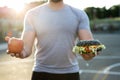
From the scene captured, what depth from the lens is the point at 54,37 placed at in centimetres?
423

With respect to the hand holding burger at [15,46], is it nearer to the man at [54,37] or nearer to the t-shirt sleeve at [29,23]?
the man at [54,37]

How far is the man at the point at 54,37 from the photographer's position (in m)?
4.25

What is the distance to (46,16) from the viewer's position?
14.2 feet

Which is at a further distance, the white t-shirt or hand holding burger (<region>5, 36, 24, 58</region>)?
the white t-shirt

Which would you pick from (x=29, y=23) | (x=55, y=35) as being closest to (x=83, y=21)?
(x=55, y=35)

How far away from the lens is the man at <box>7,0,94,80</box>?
425 cm

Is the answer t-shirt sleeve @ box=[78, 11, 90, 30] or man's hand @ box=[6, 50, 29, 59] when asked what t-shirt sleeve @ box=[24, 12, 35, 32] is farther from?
t-shirt sleeve @ box=[78, 11, 90, 30]

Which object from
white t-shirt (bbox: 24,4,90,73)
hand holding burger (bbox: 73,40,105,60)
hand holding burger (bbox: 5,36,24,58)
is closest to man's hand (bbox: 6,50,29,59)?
hand holding burger (bbox: 5,36,24,58)

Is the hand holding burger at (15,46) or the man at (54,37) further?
the man at (54,37)

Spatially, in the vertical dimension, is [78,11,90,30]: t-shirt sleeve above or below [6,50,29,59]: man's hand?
above

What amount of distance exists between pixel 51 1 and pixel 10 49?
2.44 ft

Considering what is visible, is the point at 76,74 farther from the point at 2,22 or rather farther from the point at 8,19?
the point at 8,19

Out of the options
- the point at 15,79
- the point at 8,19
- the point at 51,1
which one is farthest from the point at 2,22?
the point at 51,1

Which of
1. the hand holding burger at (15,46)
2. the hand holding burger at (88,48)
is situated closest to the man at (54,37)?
the hand holding burger at (15,46)
